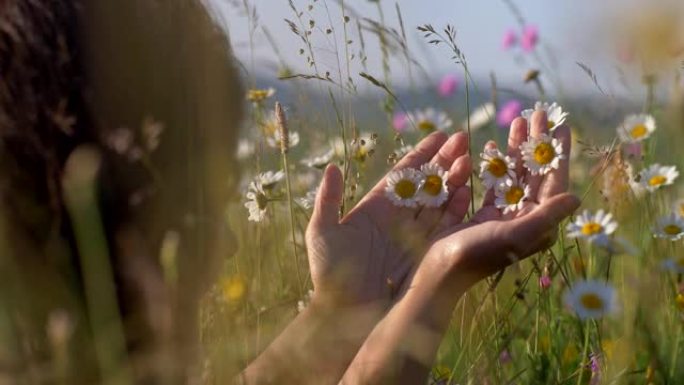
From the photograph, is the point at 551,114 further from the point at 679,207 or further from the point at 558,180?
the point at 679,207

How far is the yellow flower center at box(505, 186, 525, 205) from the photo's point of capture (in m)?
1.32

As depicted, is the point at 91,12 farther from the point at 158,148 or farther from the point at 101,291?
the point at 101,291

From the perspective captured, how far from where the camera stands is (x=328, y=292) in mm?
1379

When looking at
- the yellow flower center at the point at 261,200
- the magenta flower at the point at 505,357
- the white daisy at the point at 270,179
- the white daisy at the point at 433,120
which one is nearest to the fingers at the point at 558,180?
the magenta flower at the point at 505,357

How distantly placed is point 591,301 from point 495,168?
0.96ft

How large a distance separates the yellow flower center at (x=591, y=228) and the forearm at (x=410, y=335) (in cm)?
14

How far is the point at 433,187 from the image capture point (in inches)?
55.9

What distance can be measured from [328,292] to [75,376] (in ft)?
1.33

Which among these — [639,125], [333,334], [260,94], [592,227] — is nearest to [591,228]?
[592,227]

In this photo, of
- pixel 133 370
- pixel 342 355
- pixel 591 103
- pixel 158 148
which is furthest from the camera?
pixel 591 103

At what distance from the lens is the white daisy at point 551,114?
4.50 feet

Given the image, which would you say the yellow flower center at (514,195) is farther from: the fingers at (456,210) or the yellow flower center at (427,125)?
the yellow flower center at (427,125)

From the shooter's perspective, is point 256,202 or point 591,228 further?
point 256,202

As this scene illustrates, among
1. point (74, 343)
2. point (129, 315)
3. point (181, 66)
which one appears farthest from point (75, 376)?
point (181, 66)
